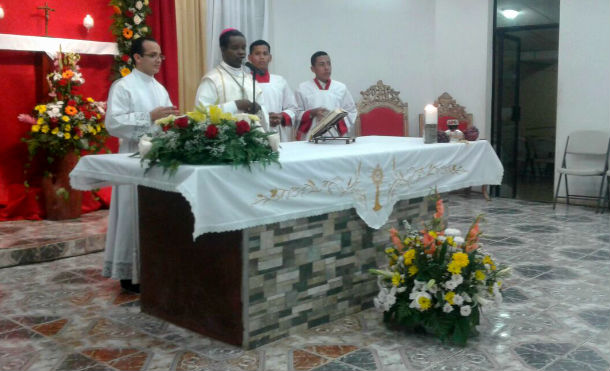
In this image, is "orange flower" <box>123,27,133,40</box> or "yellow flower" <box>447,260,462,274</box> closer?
"yellow flower" <box>447,260,462,274</box>

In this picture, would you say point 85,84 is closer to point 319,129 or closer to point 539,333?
point 319,129

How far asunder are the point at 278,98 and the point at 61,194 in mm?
2102

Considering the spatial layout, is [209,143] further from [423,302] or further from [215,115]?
[423,302]

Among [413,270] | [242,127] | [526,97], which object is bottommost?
[413,270]

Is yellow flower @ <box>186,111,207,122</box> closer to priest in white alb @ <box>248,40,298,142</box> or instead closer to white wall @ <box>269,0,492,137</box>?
priest in white alb @ <box>248,40,298,142</box>

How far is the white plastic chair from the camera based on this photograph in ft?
23.4

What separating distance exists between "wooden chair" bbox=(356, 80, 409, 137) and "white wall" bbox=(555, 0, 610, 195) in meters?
1.76

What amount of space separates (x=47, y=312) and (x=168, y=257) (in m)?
0.88

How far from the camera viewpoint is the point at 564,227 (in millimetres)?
6273

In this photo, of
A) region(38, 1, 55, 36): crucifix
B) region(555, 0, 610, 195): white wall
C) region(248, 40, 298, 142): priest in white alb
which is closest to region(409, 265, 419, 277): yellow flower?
region(248, 40, 298, 142): priest in white alb

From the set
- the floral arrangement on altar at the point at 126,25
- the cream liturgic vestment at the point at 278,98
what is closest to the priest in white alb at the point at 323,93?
the cream liturgic vestment at the point at 278,98

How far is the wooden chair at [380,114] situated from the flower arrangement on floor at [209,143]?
5.00m

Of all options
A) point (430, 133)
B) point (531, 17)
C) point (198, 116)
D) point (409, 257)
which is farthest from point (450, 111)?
point (198, 116)

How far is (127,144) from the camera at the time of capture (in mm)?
4301
